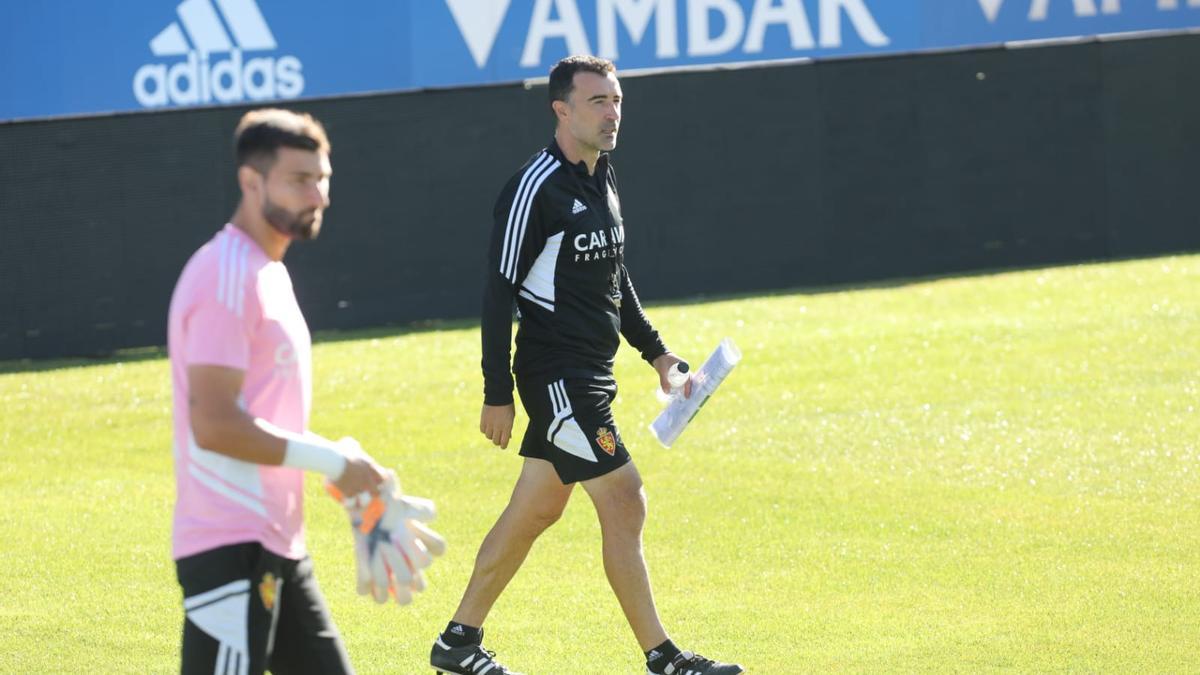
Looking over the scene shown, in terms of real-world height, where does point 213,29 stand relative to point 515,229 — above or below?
above

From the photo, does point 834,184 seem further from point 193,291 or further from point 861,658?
point 193,291

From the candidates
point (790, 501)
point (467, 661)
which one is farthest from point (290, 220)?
point (790, 501)

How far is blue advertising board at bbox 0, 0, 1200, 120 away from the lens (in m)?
17.4

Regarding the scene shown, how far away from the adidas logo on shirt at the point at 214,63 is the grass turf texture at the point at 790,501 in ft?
9.27

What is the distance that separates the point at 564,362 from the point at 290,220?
2262 millimetres

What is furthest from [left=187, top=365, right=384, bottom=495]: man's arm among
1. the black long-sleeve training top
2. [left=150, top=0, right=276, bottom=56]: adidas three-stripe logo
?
[left=150, top=0, right=276, bottom=56]: adidas three-stripe logo

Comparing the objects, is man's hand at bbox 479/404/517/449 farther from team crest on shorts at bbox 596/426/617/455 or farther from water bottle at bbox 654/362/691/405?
water bottle at bbox 654/362/691/405

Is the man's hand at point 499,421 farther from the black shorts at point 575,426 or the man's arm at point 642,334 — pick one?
the man's arm at point 642,334

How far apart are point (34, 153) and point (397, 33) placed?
397 cm

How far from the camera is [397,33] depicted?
18.4 m

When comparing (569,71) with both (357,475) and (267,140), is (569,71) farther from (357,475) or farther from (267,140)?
(357,475)

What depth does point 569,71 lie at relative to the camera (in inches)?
261

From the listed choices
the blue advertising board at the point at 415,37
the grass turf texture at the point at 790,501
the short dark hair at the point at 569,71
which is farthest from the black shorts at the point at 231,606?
the blue advertising board at the point at 415,37

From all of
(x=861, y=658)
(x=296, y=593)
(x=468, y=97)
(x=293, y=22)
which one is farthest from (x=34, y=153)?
(x=296, y=593)
